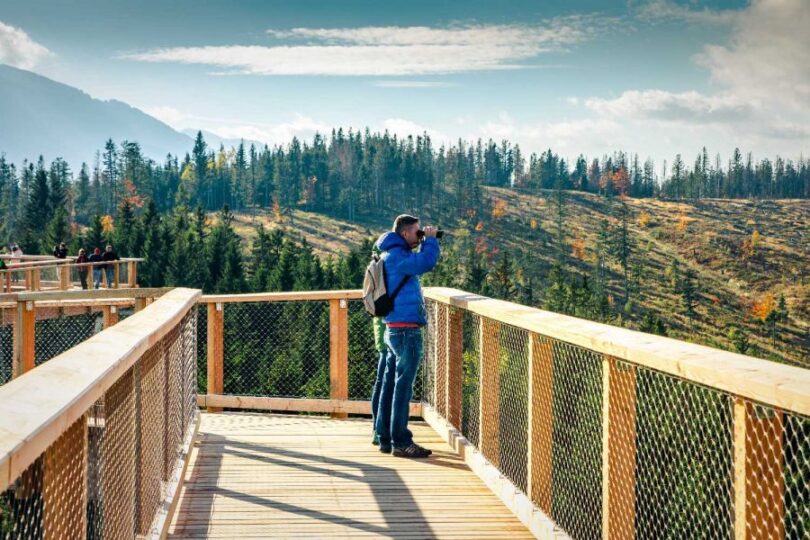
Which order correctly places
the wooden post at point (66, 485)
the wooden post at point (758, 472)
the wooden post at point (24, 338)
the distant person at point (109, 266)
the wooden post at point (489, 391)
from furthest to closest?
the distant person at point (109, 266) < the wooden post at point (24, 338) < the wooden post at point (489, 391) < the wooden post at point (758, 472) < the wooden post at point (66, 485)

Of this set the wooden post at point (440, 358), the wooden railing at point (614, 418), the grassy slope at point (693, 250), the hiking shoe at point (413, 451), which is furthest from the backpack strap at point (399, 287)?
the grassy slope at point (693, 250)

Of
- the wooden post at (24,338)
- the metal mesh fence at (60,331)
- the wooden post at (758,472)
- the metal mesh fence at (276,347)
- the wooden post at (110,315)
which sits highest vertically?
the wooden post at (758,472)

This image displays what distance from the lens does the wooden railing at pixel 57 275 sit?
22047 millimetres

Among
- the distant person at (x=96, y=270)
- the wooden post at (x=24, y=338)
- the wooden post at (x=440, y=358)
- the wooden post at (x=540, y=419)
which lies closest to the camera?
the wooden post at (x=540, y=419)

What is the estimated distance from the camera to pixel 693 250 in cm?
17950

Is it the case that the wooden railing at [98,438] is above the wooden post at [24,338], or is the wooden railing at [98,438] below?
above

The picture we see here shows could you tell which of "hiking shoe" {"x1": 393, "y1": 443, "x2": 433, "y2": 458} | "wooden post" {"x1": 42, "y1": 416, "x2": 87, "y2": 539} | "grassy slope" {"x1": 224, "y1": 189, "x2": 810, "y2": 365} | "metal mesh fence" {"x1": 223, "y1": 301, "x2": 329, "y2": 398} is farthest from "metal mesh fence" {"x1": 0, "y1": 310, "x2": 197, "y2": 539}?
"grassy slope" {"x1": 224, "y1": 189, "x2": 810, "y2": 365}

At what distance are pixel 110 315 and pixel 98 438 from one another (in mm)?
14875

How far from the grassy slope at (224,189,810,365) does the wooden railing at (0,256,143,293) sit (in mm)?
106335

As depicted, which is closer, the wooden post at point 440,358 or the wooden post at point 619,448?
the wooden post at point 619,448

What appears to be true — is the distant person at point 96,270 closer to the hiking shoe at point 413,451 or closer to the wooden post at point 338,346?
the wooden post at point 338,346

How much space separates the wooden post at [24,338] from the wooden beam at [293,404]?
2.46 metres

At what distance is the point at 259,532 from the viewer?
15.9ft

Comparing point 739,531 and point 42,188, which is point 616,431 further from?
point 42,188
